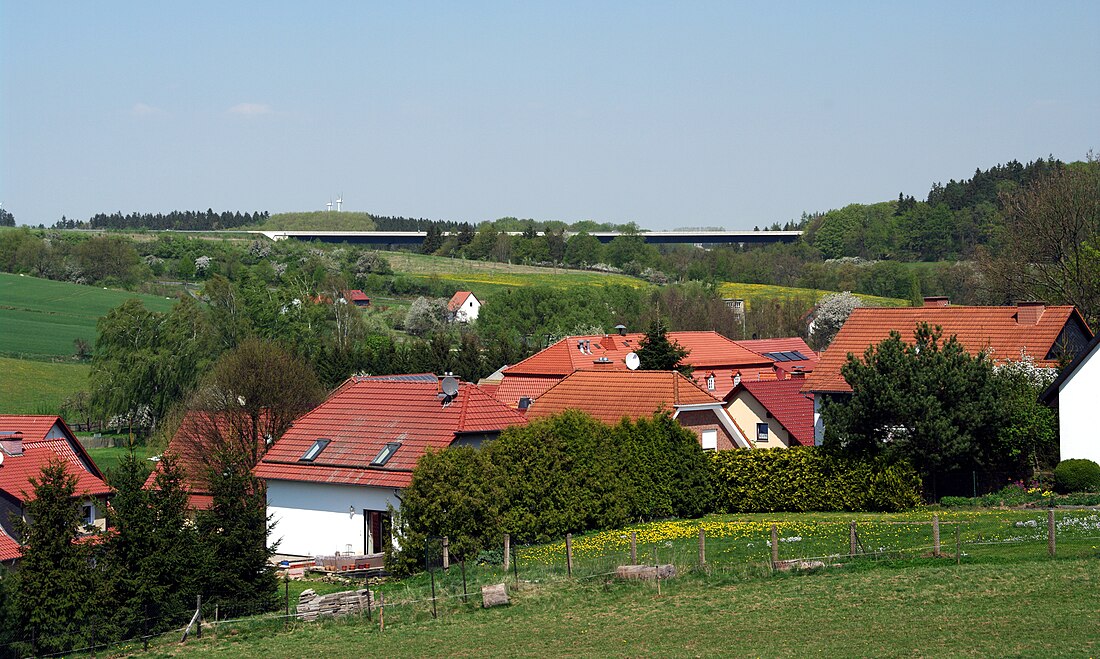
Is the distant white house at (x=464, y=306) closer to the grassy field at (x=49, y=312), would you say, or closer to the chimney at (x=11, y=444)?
the grassy field at (x=49, y=312)

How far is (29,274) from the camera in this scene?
13462 cm

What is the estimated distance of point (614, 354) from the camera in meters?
69.5

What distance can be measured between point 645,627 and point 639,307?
331 ft

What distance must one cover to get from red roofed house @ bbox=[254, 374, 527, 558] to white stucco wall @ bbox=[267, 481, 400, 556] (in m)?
0.03

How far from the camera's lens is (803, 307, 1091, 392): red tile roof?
41562 millimetres

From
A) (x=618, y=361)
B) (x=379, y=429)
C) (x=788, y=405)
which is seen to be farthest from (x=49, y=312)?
(x=379, y=429)

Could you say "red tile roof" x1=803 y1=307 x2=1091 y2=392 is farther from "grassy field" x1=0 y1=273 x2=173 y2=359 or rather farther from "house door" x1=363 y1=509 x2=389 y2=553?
"grassy field" x1=0 y1=273 x2=173 y2=359

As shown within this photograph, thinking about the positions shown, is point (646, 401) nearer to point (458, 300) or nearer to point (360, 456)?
point (360, 456)

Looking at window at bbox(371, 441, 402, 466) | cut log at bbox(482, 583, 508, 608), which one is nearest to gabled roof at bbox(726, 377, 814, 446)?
window at bbox(371, 441, 402, 466)

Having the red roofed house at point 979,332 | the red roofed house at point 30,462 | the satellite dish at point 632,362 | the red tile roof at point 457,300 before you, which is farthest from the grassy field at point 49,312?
the red roofed house at point 979,332

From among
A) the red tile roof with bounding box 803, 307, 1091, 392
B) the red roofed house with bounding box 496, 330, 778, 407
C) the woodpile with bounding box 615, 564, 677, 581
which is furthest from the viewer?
the red roofed house with bounding box 496, 330, 778, 407

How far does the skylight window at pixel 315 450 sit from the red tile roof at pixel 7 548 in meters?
8.27

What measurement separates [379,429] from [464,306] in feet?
306

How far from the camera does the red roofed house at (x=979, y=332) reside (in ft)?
136
